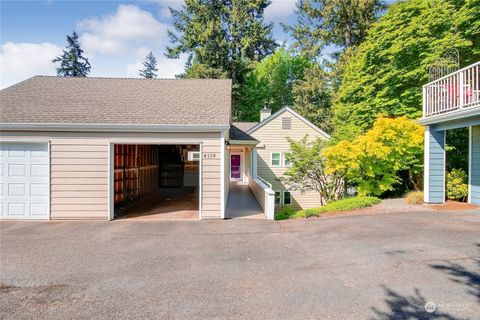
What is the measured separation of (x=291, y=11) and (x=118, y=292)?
3154 cm

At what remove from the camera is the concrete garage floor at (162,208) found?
28.3 feet

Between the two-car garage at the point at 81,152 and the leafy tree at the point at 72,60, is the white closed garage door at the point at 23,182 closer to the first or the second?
the two-car garage at the point at 81,152

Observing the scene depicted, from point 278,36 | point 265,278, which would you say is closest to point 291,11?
point 278,36

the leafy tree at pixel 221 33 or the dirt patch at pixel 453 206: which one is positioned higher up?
the leafy tree at pixel 221 33

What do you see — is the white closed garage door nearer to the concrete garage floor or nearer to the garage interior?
Result: the garage interior

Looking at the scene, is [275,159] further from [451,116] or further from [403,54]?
[451,116]

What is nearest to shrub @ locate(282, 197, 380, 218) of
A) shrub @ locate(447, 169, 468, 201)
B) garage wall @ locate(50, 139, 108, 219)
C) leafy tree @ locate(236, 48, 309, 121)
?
shrub @ locate(447, 169, 468, 201)

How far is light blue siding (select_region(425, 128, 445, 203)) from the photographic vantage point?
342 inches

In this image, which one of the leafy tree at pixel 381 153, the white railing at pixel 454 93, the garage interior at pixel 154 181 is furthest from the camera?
the leafy tree at pixel 381 153

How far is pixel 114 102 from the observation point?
917 cm

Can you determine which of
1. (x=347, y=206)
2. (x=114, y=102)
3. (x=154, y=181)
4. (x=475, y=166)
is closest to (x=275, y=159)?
(x=154, y=181)

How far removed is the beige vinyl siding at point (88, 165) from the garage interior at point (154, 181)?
1.03 metres

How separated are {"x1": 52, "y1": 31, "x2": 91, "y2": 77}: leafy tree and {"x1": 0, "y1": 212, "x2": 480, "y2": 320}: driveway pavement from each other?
3819 centimetres

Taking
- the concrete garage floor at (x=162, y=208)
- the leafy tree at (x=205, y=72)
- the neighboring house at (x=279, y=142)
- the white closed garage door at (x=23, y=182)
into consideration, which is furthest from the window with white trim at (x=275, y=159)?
the leafy tree at (x=205, y=72)
